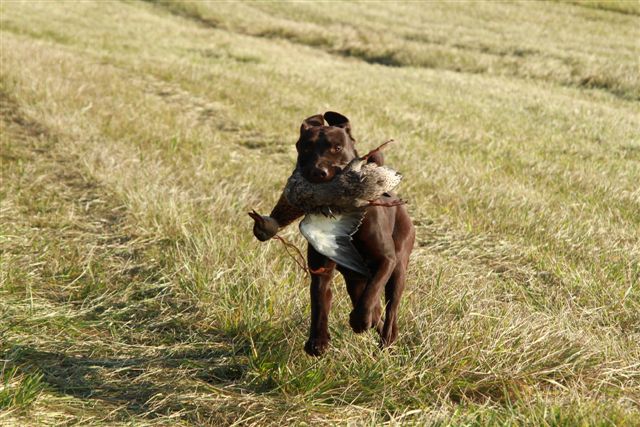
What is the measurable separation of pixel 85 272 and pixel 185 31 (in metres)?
21.2

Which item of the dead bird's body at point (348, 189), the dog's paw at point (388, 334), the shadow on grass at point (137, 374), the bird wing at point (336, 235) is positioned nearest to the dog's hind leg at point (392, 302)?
the dog's paw at point (388, 334)

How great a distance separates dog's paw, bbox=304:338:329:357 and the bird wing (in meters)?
0.38

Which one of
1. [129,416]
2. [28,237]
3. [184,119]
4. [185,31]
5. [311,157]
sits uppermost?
[311,157]

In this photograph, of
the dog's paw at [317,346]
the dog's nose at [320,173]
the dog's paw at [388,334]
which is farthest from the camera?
the dog's paw at [388,334]

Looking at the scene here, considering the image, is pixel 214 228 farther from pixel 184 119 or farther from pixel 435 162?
pixel 184 119

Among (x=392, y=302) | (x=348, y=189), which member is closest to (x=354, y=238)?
(x=348, y=189)

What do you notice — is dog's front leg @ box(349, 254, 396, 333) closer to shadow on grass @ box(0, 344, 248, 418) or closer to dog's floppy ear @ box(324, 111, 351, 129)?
dog's floppy ear @ box(324, 111, 351, 129)

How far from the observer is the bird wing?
2465 millimetres

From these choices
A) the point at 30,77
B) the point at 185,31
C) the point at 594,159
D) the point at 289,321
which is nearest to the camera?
the point at 289,321

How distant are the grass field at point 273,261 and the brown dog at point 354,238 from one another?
1.10ft

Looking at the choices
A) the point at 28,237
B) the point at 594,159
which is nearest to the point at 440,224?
the point at 28,237

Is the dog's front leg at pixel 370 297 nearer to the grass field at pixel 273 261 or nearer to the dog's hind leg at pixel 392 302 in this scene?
the dog's hind leg at pixel 392 302

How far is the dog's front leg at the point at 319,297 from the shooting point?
2.61 m

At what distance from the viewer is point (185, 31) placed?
23.8 metres
